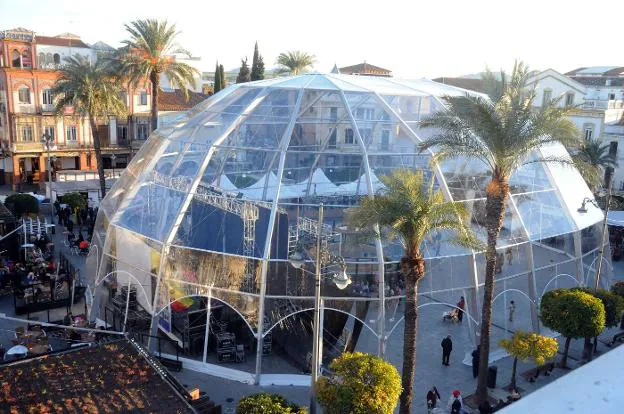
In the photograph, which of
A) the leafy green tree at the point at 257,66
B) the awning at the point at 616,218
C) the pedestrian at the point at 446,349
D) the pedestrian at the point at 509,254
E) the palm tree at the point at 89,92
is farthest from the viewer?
the leafy green tree at the point at 257,66

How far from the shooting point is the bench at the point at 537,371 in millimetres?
19594

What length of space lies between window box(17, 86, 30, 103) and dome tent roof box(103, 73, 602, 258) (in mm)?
30769


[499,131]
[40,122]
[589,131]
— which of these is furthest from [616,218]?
[40,122]

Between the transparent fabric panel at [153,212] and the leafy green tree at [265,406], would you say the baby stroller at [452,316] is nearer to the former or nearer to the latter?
the leafy green tree at [265,406]

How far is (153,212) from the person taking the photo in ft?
67.4

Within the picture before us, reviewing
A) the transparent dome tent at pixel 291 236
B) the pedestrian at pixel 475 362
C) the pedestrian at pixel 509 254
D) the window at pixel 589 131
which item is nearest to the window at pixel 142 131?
the transparent dome tent at pixel 291 236

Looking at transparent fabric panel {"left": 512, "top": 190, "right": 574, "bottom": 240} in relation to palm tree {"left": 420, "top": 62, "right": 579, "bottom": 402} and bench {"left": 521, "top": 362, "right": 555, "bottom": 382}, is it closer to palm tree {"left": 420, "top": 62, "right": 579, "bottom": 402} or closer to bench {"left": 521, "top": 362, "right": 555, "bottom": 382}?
palm tree {"left": 420, "top": 62, "right": 579, "bottom": 402}

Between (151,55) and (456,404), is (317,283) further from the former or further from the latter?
(151,55)

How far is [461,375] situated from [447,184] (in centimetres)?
675

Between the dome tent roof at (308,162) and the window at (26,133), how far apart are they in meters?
30.3

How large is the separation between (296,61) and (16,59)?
25.0 m

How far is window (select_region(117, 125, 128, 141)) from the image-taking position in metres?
53.5

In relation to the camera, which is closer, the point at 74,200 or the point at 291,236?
the point at 291,236

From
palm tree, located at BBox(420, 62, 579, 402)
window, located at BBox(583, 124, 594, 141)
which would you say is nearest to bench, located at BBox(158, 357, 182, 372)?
palm tree, located at BBox(420, 62, 579, 402)
